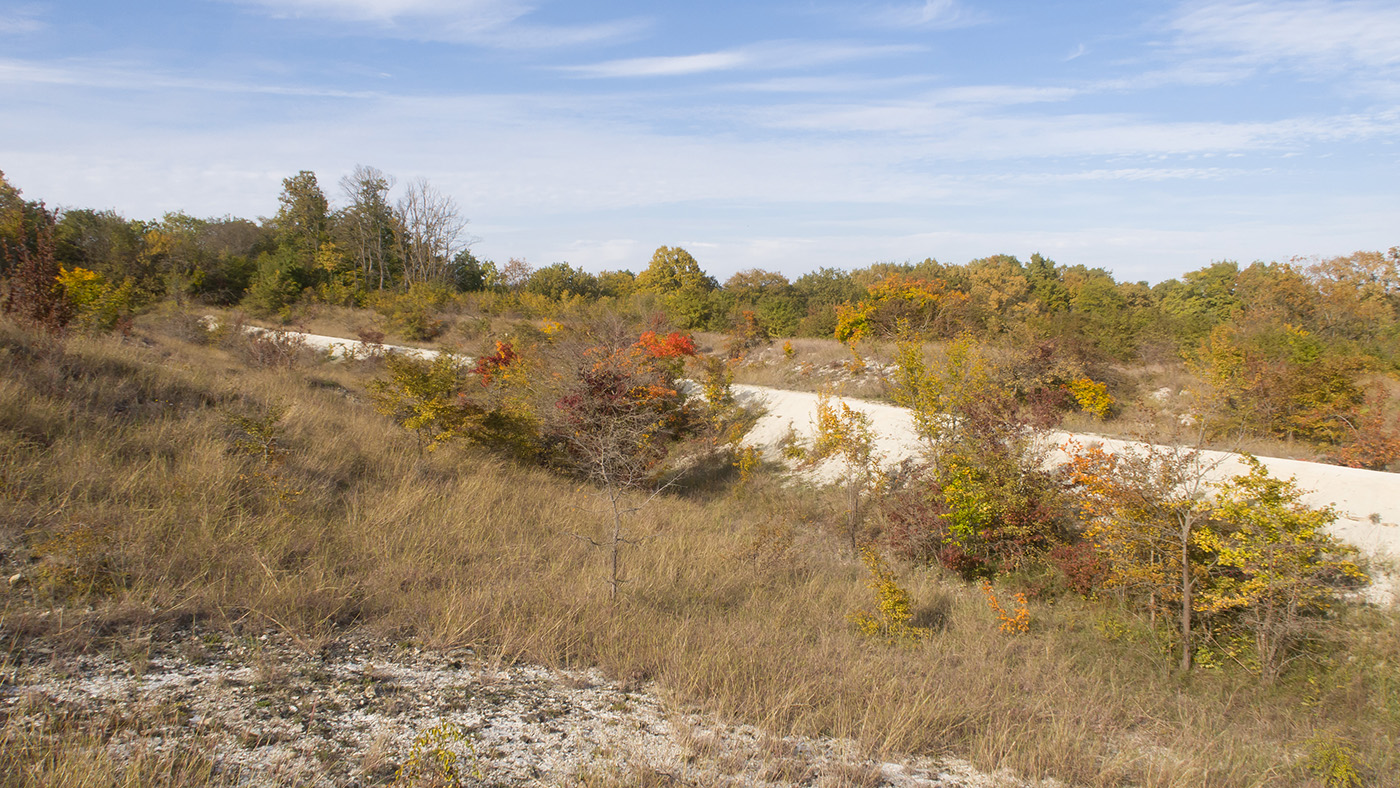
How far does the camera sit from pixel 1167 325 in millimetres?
20453

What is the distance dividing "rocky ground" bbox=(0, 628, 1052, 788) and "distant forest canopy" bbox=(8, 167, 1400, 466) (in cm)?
786

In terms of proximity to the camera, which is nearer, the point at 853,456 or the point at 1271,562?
the point at 1271,562

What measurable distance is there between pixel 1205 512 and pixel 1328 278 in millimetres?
26792

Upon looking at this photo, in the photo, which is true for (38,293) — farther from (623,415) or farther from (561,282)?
(561,282)

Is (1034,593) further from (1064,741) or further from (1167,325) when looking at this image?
(1167,325)

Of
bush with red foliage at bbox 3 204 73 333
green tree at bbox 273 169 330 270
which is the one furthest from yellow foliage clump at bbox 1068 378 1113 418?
green tree at bbox 273 169 330 270

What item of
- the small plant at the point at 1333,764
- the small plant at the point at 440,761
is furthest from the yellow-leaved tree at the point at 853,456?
the small plant at the point at 440,761

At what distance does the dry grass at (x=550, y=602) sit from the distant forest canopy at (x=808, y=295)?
4481 millimetres

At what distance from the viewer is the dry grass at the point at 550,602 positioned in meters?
3.90

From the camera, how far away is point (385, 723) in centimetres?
330

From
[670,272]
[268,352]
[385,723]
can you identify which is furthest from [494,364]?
[670,272]

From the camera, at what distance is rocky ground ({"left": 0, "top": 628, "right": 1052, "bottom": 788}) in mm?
2906

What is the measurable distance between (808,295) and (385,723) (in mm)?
34801

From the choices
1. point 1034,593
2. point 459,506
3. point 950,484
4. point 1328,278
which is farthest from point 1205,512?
A: point 1328,278
